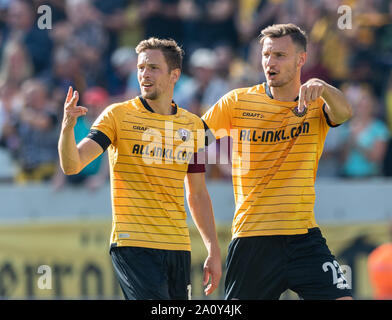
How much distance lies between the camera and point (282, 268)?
651 centimetres

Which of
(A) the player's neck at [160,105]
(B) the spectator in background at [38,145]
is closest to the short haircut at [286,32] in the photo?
(A) the player's neck at [160,105]

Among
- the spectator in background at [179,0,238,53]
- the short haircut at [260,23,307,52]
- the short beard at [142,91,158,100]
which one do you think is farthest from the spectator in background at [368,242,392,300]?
the spectator in background at [179,0,238,53]

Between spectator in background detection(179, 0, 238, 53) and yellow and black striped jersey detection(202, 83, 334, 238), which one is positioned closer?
yellow and black striped jersey detection(202, 83, 334, 238)

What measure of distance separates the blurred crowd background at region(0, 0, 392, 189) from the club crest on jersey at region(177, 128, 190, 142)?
4.14 m

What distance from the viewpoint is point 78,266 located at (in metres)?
10.5

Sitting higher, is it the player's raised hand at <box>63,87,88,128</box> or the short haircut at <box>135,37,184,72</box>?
the short haircut at <box>135,37,184,72</box>

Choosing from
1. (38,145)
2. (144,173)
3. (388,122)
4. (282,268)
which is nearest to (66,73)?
(38,145)

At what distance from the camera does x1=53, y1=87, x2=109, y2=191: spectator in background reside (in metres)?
10.5

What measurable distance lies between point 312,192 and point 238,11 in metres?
6.84

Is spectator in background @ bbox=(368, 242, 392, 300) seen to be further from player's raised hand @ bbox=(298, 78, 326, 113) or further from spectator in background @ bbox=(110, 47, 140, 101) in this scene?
spectator in background @ bbox=(110, 47, 140, 101)

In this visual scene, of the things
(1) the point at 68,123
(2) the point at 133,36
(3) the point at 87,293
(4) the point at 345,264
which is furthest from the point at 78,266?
(1) the point at 68,123

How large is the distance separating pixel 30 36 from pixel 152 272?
7.30 metres

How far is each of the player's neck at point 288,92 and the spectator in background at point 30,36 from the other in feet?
20.3

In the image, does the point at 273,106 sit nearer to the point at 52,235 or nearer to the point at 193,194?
the point at 193,194
